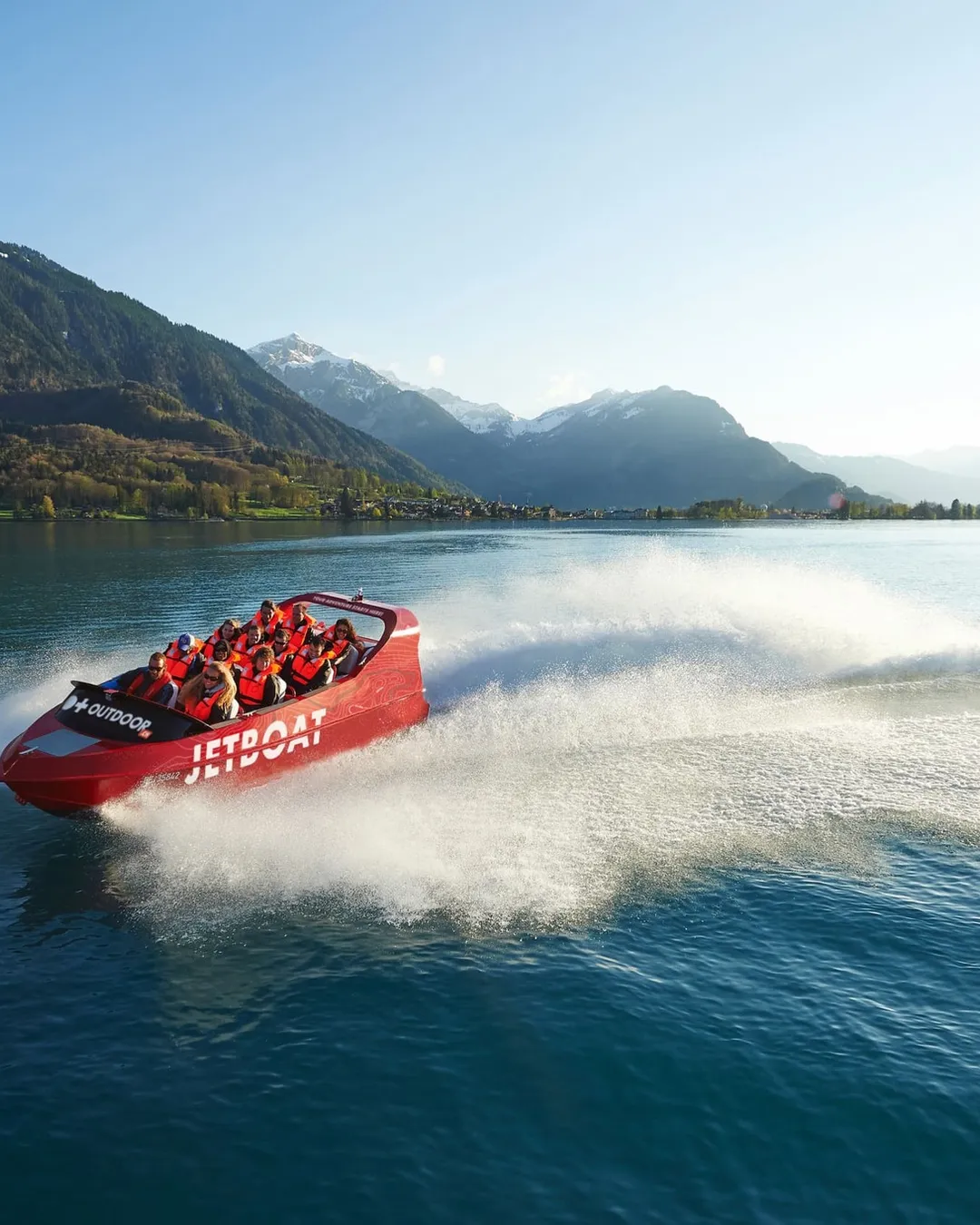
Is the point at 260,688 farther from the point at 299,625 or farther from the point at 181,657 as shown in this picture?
the point at 299,625

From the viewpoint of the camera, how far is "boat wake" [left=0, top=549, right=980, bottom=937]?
11672mm

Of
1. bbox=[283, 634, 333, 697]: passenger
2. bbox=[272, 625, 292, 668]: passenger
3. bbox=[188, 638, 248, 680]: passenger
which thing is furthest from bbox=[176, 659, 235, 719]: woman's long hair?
bbox=[272, 625, 292, 668]: passenger

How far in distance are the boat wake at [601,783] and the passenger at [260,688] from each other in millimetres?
1492

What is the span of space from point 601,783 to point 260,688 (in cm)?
636

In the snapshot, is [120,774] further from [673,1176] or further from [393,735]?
[673,1176]

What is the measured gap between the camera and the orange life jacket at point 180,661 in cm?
1628

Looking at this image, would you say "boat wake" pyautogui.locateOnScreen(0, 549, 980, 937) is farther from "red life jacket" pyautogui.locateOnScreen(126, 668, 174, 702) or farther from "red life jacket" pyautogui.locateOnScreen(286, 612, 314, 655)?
"red life jacket" pyautogui.locateOnScreen(286, 612, 314, 655)

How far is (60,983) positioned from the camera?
9688mm

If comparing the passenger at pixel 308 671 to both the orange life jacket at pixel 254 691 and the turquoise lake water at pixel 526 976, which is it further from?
the turquoise lake water at pixel 526 976

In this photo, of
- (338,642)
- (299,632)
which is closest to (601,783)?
(338,642)

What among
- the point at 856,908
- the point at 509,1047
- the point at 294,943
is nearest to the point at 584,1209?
the point at 509,1047

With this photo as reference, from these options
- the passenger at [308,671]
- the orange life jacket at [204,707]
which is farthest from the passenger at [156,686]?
the passenger at [308,671]

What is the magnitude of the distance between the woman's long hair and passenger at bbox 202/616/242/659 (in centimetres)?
136

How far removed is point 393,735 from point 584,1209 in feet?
40.0
